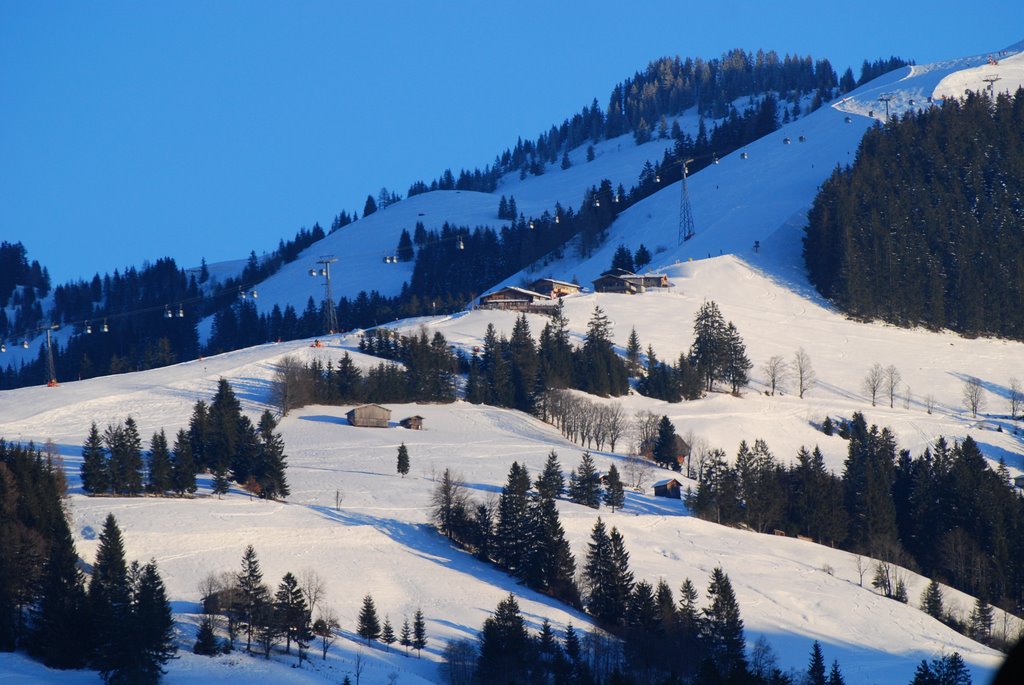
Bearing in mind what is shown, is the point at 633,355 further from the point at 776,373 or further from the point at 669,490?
the point at 669,490

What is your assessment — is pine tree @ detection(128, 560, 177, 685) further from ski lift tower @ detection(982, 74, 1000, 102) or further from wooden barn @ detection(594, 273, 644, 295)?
ski lift tower @ detection(982, 74, 1000, 102)

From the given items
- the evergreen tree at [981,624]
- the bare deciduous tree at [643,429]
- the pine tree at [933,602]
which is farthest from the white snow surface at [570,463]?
the evergreen tree at [981,624]

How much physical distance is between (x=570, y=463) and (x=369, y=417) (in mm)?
15897

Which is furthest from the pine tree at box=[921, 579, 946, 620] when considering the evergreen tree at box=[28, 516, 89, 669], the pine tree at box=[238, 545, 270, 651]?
the evergreen tree at box=[28, 516, 89, 669]

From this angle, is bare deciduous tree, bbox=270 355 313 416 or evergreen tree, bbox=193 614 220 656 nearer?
evergreen tree, bbox=193 614 220 656

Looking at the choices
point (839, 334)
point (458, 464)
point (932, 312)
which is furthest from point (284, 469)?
point (932, 312)

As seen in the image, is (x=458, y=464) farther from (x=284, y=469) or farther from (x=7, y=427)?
(x=7, y=427)

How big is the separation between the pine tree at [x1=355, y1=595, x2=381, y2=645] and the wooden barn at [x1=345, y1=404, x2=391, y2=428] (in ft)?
116

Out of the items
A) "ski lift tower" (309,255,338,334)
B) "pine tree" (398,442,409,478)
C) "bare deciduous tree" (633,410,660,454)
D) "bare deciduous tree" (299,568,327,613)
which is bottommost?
"bare deciduous tree" (299,568,327,613)

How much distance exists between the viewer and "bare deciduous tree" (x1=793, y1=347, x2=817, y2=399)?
100 m

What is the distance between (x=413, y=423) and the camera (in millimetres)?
81875

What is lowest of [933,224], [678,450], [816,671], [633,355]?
[816,671]

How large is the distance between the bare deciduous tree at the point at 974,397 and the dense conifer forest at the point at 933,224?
1937cm

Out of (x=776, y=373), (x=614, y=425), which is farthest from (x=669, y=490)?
(x=776, y=373)
